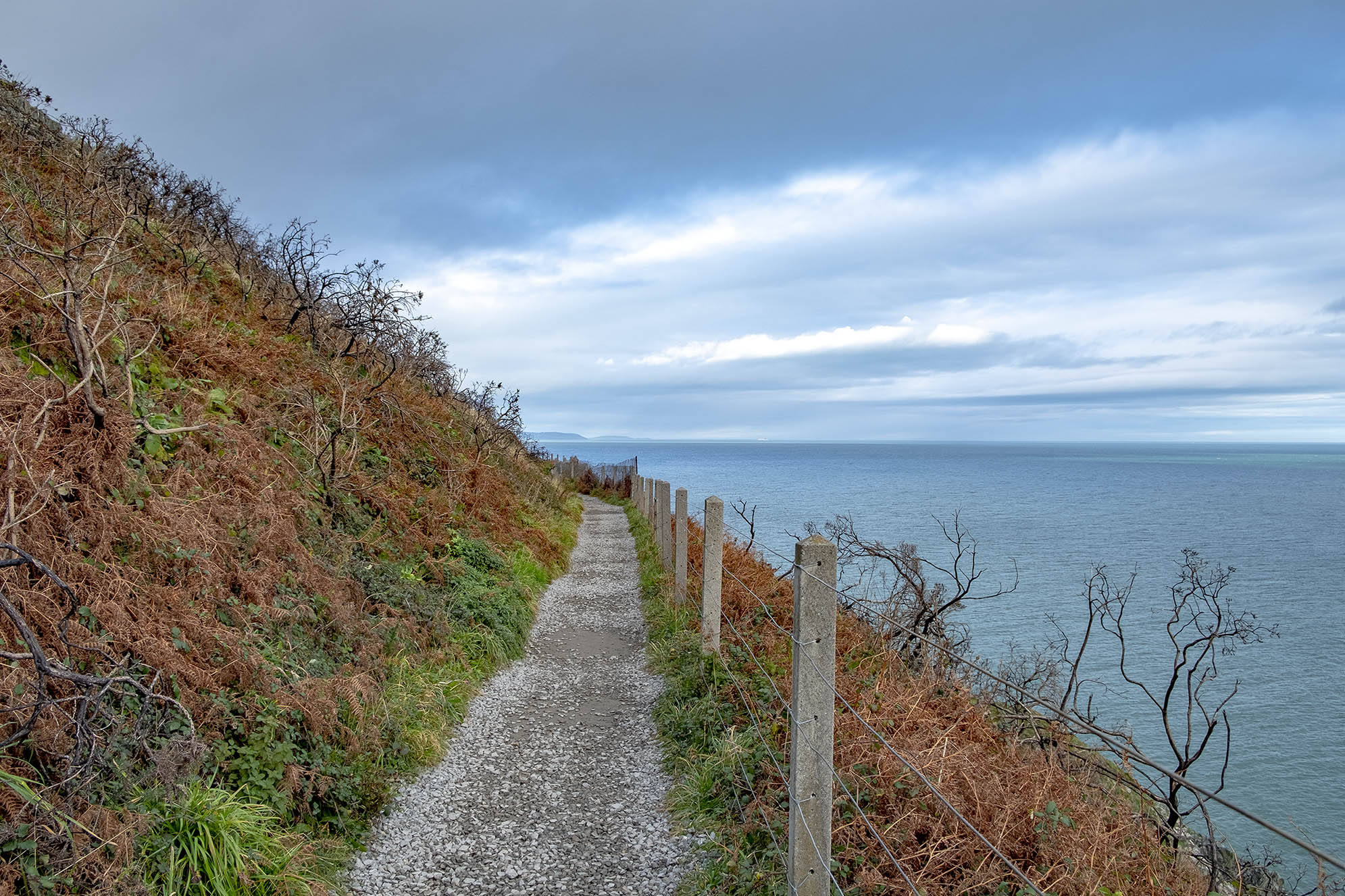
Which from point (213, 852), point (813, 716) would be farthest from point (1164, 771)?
point (213, 852)

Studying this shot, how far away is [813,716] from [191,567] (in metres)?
4.28

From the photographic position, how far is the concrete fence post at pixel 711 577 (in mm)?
7215

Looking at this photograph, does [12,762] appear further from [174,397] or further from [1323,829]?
[1323,829]

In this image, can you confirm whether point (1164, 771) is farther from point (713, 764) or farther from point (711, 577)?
point (711, 577)

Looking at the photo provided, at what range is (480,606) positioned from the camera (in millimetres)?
8430

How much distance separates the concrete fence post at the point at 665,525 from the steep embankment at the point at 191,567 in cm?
240

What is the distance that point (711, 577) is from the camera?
7297 mm

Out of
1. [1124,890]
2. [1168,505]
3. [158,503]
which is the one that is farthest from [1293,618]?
[1168,505]

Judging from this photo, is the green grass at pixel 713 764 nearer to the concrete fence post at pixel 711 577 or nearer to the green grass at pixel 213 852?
the concrete fence post at pixel 711 577

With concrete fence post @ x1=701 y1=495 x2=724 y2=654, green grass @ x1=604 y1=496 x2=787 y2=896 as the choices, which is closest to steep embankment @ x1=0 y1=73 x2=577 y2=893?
green grass @ x1=604 y1=496 x2=787 y2=896

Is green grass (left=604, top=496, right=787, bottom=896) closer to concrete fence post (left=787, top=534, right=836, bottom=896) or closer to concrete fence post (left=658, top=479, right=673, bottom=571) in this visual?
concrete fence post (left=787, top=534, right=836, bottom=896)

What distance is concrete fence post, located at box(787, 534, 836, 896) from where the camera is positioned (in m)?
3.23

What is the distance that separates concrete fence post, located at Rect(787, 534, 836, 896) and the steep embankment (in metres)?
2.54

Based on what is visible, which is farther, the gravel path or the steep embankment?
the gravel path
